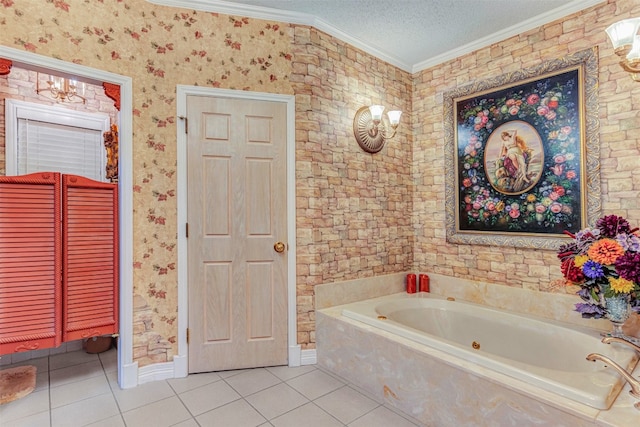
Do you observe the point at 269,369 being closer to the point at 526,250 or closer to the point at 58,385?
the point at 58,385

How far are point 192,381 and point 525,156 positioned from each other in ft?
9.96

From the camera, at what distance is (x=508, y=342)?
7.64ft

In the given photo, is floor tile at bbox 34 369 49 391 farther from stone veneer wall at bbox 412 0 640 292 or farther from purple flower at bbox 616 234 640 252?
purple flower at bbox 616 234 640 252

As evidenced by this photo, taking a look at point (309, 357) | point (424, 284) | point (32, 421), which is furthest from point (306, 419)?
point (424, 284)

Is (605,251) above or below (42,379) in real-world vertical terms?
above

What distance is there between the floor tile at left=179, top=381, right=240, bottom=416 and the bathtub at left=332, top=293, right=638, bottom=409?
0.98m

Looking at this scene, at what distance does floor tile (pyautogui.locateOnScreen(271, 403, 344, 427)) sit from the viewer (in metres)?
1.83

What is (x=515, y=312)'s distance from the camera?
8.33 feet

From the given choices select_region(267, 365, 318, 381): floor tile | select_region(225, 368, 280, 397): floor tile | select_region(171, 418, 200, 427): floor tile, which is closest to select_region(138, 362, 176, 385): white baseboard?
select_region(225, 368, 280, 397): floor tile

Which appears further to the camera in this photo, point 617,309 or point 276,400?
point 276,400

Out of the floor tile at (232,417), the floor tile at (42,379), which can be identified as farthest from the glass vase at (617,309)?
the floor tile at (42,379)

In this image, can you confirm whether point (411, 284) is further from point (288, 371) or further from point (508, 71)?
point (508, 71)

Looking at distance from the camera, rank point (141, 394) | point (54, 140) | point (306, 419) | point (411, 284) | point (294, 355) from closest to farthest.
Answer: point (306, 419), point (141, 394), point (294, 355), point (54, 140), point (411, 284)

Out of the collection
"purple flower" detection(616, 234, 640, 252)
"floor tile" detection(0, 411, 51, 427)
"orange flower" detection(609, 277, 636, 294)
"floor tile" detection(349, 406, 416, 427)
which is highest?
"purple flower" detection(616, 234, 640, 252)
